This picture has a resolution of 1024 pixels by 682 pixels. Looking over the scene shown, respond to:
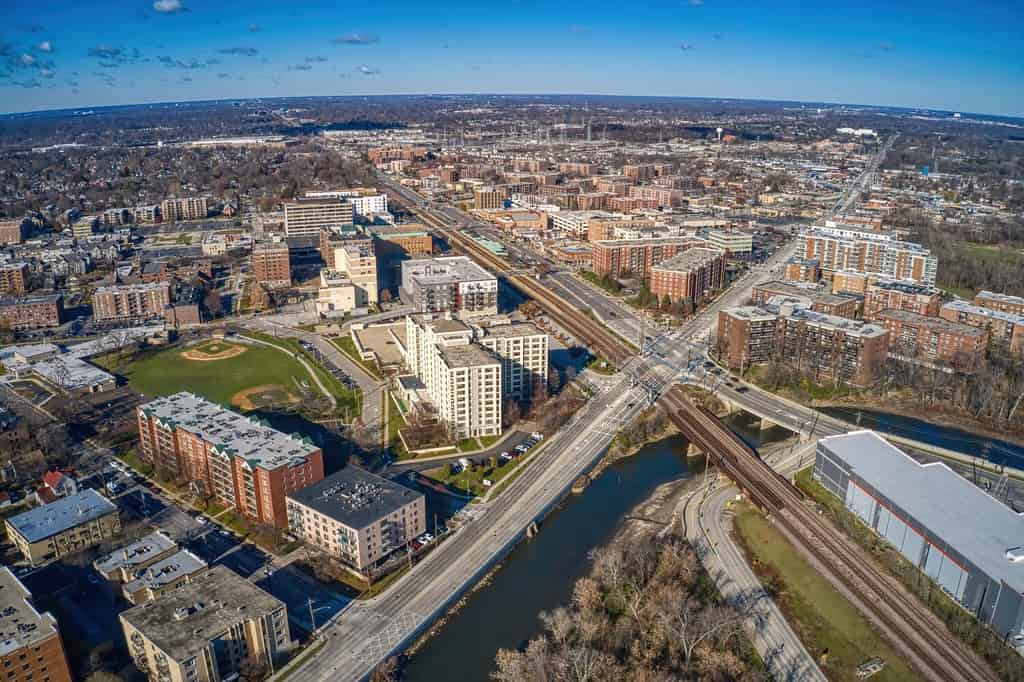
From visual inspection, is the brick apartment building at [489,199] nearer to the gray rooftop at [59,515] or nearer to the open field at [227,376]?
the open field at [227,376]

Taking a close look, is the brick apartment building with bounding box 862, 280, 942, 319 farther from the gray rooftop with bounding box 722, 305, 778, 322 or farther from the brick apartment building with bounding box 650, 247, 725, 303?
the brick apartment building with bounding box 650, 247, 725, 303

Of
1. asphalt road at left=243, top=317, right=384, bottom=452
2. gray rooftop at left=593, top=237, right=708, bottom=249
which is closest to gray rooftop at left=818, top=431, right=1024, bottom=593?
asphalt road at left=243, top=317, right=384, bottom=452

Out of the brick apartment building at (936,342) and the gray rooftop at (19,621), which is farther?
the brick apartment building at (936,342)

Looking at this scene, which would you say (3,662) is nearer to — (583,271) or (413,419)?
(413,419)

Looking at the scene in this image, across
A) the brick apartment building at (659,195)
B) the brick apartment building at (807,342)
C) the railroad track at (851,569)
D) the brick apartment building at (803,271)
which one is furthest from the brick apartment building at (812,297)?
the brick apartment building at (659,195)

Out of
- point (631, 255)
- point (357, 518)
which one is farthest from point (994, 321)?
point (357, 518)

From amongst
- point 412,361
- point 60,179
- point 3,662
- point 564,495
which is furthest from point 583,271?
point 60,179

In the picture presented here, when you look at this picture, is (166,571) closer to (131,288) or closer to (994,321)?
(131,288)
